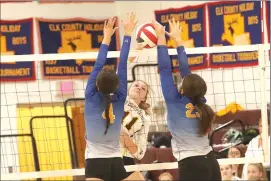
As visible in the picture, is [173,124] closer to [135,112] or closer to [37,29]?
[135,112]

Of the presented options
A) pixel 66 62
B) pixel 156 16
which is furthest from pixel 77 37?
pixel 156 16

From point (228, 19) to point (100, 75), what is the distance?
559 cm

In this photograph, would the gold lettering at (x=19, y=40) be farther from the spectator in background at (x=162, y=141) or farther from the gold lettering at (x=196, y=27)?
the spectator in background at (x=162, y=141)

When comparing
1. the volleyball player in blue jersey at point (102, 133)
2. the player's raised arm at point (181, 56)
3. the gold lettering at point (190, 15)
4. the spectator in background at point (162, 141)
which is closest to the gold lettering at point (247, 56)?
the gold lettering at point (190, 15)

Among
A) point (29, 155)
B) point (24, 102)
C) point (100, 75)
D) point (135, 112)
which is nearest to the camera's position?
point (100, 75)

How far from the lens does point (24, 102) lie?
35.4 feet

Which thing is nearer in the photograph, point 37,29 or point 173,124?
point 173,124

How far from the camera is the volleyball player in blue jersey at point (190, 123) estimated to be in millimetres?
4902

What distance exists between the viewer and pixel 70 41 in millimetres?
11234

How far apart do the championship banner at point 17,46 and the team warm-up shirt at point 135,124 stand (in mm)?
5382

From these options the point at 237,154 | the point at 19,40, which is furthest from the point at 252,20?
the point at 19,40

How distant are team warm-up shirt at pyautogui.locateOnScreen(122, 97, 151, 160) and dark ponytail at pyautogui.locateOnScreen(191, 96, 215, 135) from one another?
105 centimetres

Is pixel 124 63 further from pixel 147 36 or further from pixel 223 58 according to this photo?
pixel 223 58

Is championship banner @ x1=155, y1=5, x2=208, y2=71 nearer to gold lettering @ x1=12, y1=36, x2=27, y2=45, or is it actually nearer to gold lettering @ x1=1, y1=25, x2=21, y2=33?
gold lettering @ x1=12, y1=36, x2=27, y2=45
